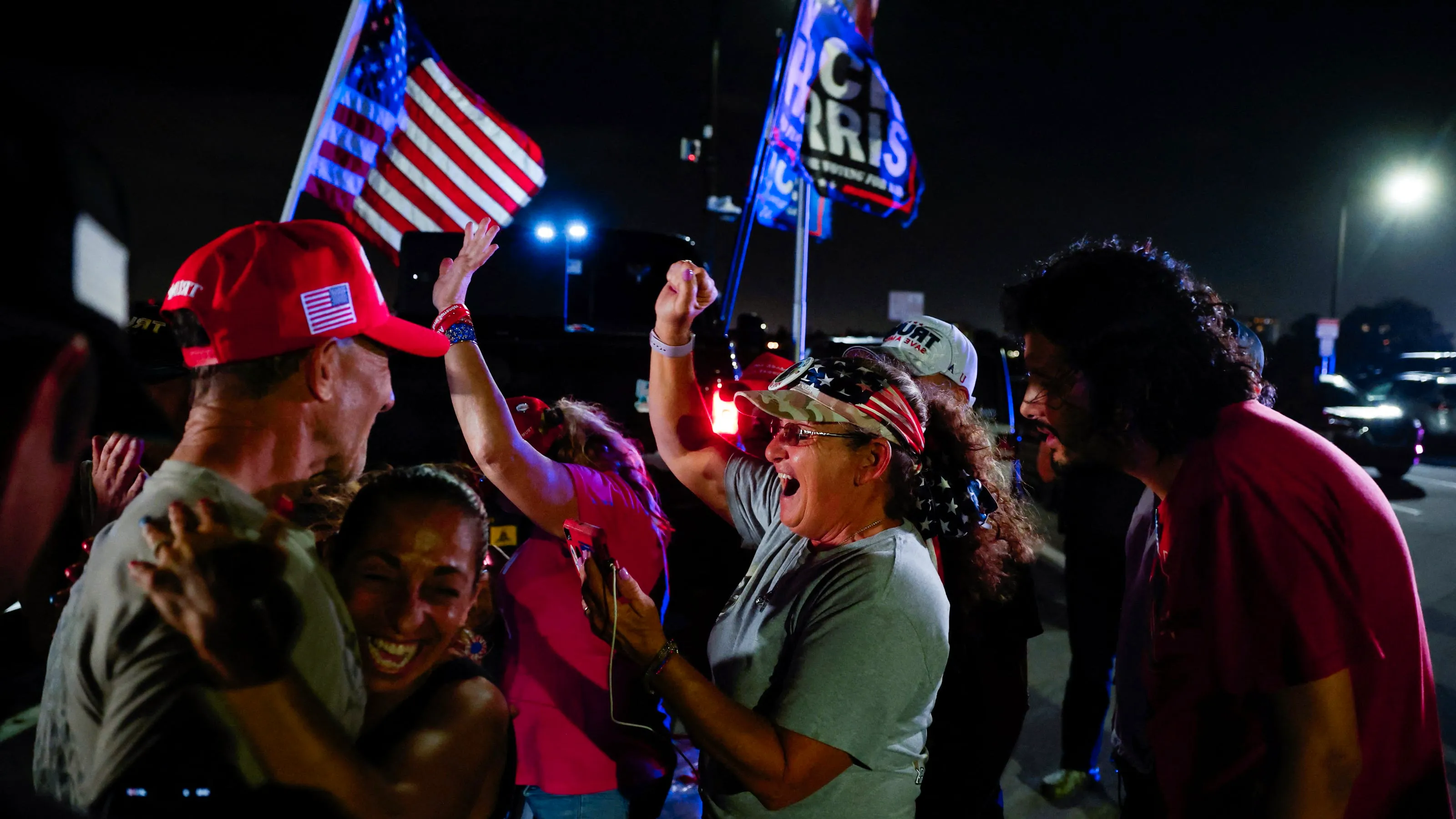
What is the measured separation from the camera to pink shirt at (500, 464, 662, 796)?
7.67ft

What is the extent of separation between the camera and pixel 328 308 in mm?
1177

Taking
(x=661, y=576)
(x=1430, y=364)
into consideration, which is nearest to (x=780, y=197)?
(x=661, y=576)

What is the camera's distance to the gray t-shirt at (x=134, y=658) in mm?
947

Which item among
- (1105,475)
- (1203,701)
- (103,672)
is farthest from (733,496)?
(1105,475)

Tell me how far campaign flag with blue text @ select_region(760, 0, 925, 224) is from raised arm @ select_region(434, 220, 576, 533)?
5.06 m

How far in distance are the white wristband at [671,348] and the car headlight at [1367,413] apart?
1535 centimetres

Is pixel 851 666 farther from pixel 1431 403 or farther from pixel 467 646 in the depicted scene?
pixel 1431 403

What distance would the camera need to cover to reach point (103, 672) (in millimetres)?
962

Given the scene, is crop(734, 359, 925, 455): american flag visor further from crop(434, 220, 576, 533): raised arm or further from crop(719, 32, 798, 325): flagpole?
crop(719, 32, 798, 325): flagpole

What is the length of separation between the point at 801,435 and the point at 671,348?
865 millimetres

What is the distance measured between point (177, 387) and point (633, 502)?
4.97ft

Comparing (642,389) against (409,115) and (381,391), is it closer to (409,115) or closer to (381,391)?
(409,115)

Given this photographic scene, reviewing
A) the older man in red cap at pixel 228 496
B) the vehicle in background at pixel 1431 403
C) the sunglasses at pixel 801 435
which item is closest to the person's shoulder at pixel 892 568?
the sunglasses at pixel 801 435

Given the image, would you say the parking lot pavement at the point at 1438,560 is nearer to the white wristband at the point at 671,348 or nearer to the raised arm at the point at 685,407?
the raised arm at the point at 685,407
